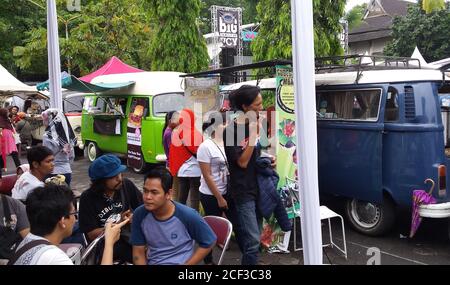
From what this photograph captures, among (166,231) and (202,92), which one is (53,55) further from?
(166,231)

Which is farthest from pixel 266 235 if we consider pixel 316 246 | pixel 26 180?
pixel 26 180

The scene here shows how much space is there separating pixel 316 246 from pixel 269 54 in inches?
275

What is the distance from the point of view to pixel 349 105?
583 cm

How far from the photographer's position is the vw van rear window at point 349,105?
5.47 m

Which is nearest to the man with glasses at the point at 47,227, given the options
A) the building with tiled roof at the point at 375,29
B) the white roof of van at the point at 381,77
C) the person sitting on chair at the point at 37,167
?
the person sitting on chair at the point at 37,167

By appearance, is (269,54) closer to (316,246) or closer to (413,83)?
(413,83)

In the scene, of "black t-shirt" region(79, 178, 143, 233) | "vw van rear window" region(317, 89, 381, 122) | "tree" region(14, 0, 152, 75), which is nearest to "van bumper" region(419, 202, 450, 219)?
"vw van rear window" region(317, 89, 381, 122)

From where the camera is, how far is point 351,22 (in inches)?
793

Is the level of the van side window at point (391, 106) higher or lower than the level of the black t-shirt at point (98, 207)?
higher

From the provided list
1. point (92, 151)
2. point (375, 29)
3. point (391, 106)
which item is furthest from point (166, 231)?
point (375, 29)

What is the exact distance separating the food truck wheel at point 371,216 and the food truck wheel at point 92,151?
296 inches

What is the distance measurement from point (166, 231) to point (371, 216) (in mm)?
3512

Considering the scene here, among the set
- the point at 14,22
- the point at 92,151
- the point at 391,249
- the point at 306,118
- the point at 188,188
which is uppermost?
the point at 14,22

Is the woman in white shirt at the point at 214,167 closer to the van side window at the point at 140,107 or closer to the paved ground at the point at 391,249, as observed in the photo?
the paved ground at the point at 391,249
